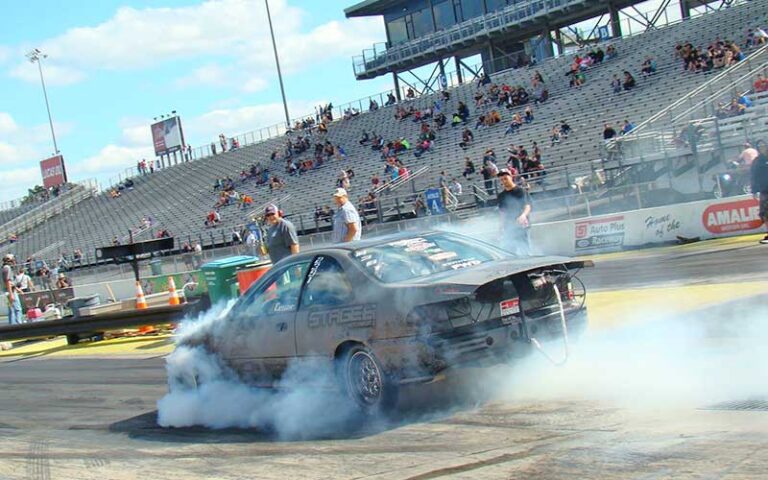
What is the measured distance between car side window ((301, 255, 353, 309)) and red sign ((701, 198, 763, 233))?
43.4 feet

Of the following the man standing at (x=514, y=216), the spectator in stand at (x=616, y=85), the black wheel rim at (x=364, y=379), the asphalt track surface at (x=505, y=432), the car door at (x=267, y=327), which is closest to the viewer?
the asphalt track surface at (x=505, y=432)

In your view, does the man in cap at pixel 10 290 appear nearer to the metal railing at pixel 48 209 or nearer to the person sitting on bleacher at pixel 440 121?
the person sitting on bleacher at pixel 440 121

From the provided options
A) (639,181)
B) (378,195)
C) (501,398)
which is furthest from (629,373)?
(378,195)

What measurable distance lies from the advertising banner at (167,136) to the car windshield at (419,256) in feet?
212

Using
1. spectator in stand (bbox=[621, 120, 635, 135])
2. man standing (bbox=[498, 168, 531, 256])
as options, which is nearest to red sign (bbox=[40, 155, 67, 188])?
spectator in stand (bbox=[621, 120, 635, 135])

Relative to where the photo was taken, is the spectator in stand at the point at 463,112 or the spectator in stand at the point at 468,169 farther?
the spectator in stand at the point at 463,112

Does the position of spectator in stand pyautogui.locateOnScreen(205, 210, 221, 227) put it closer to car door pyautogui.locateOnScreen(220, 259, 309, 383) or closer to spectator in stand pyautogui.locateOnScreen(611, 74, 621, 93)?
spectator in stand pyautogui.locateOnScreen(611, 74, 621, 93)

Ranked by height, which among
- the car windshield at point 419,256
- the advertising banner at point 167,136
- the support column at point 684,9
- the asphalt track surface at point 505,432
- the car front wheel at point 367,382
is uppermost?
the advertising banner at point 167,136

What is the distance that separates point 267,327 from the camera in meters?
7.31

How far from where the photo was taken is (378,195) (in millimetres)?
33500

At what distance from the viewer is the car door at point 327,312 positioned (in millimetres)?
6492

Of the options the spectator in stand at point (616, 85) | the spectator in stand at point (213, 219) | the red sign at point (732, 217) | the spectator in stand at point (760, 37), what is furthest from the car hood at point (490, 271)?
the spectator in stand at point (213, 219)

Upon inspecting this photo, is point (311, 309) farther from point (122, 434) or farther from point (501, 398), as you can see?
point (122, 434)

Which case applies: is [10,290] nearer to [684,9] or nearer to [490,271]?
[490,271]
